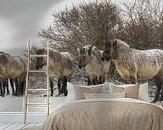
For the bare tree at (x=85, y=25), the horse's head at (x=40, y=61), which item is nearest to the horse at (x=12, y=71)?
the horse's head at (x=40, y=61)

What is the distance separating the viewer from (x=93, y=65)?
6.00 m

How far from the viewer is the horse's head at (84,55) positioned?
19.6 ft

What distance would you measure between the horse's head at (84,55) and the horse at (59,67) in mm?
200

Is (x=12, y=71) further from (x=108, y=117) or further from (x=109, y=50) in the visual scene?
(x=108, y=117)

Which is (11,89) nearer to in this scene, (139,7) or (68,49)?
(68,49)

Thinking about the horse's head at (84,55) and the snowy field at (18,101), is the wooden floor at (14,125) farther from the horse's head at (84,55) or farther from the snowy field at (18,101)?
the horse's head at (84,55)

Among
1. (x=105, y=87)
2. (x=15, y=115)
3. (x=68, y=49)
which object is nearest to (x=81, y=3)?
(x=68, y=49)

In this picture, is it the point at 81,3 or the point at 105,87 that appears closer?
the point at 105,87

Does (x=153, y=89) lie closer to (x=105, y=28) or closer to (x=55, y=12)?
→ (x=105, y=28)

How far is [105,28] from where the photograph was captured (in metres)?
6.01

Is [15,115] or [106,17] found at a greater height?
[106,17]

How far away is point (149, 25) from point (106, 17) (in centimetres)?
78

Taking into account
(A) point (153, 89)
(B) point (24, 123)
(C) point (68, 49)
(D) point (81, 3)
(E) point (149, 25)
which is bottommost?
(B) point (24, 123)

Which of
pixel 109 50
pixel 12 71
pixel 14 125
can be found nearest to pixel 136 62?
pixel 109 50
